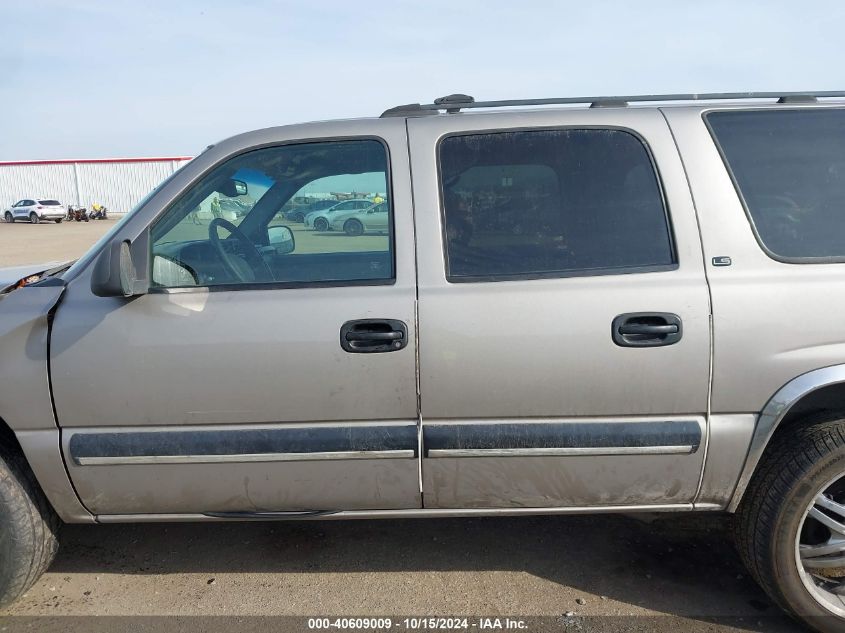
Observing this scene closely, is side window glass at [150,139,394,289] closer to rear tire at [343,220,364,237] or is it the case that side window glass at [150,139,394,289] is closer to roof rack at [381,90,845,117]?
rear tire at [343,220,364,237]

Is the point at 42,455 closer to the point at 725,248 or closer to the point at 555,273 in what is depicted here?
the point at 555,273

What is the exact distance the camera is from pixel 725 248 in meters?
2.23

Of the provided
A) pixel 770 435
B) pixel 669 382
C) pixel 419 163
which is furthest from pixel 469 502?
pixel 419 163

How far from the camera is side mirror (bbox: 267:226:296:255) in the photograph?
8.57 ft

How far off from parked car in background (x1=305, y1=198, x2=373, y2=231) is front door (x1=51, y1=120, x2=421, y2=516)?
8 centimetres

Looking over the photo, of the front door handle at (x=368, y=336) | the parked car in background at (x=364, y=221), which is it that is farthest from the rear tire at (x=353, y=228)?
the front door handle at (x=368, y=336)

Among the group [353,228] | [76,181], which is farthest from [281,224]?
[76,181]

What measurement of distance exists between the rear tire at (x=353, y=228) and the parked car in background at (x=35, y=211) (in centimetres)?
4157

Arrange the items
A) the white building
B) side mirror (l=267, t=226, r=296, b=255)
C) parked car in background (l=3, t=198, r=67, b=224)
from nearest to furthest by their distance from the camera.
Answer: side mirror (l=267, t=226, r=296, b=255) < parked car in background (l=3, t=198, r=67, b=224) < the white building

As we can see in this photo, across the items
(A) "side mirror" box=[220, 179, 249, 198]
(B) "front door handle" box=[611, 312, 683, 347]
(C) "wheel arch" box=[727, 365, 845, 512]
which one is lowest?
(C) "wheel arch" box=[727, 365, 845, 512]

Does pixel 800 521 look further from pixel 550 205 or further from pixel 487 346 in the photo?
pixel 550 205

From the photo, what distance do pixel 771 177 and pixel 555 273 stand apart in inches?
35.7

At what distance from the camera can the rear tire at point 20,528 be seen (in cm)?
236

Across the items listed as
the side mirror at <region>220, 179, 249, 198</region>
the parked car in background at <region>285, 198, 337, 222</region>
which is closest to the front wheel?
the parked car in background at <region>285, 198, 337, 222</region>
